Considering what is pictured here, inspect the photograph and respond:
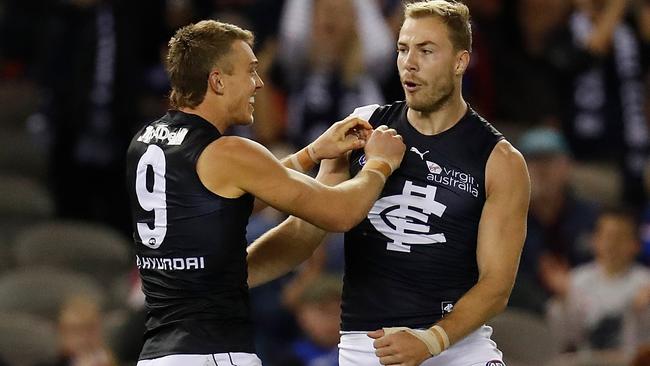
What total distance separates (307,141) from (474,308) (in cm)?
468

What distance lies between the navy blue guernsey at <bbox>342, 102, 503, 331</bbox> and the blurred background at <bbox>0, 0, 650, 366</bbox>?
3.01 m

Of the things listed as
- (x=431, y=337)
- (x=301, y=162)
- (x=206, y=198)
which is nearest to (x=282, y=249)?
(x=301, y=162)

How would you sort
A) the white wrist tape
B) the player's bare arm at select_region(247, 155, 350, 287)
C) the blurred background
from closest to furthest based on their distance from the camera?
the white wrist tape < the player's bare arm at select_region(247, 155, 350, 287) < the blurred background

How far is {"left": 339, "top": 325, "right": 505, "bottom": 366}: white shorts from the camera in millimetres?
6152

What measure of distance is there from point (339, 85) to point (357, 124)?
171 inches

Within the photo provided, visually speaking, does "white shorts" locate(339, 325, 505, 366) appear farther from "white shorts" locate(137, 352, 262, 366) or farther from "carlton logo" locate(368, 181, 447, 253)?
"white shorts" locate(137, 352, 262, 366)

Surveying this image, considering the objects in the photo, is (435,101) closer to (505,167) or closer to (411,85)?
(411,85)

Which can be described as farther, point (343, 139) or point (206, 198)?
Result: point (343, 139)

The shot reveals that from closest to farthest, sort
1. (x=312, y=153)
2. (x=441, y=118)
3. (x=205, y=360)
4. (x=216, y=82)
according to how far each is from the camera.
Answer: (x=205, y=360), (x=216, y=82), (x=441, y=118), (x=312, y=153)

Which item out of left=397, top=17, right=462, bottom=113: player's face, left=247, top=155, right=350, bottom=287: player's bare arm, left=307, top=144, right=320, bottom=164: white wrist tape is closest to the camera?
left=397, top=17, right=462, bottom=113: player's face

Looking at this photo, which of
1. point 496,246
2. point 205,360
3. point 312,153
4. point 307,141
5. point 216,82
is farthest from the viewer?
point 307,141

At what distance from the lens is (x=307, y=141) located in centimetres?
1054

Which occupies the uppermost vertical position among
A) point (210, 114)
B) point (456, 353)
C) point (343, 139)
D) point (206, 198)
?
point (210, 114)

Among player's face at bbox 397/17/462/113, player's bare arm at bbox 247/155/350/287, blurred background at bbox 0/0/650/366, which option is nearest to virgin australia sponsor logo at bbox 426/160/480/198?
player's face at bbox 397/17/462/113
